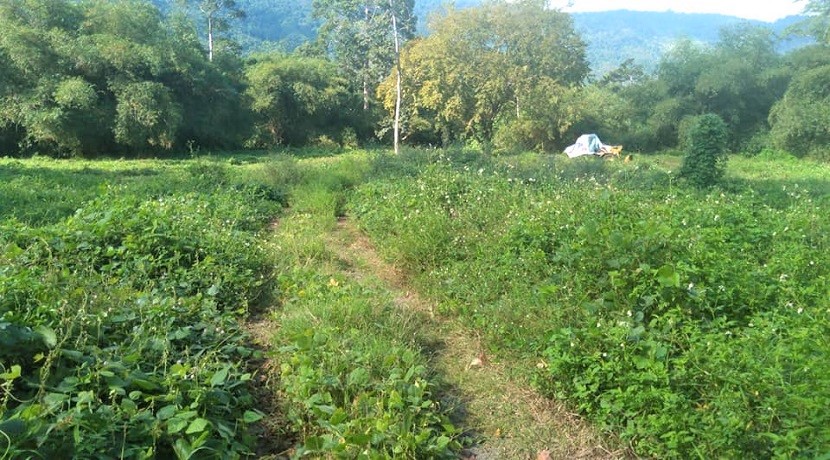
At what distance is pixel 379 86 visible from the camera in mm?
24172

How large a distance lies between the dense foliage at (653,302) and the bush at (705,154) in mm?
4654

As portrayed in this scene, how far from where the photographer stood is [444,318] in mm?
4738

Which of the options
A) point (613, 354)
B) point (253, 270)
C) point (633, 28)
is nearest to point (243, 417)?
point (613, 354)

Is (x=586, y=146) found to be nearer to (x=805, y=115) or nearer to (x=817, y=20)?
(x=805, y=115)

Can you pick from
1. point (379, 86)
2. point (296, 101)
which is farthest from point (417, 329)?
point (296, 101)

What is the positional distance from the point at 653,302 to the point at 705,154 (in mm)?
8794

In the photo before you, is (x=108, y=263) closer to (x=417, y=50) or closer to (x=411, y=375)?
(x=411, y=375)

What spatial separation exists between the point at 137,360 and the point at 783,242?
466 cm

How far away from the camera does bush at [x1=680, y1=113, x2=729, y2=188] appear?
11.1 meters

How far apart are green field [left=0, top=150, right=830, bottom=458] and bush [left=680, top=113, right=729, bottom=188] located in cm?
520

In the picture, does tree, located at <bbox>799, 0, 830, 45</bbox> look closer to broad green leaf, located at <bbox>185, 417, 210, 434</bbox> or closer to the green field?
the green field

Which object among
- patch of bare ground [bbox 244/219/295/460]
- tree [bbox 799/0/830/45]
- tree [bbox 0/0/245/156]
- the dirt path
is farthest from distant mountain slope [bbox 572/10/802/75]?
patch of bare ground [bbox 244/219/295/460]

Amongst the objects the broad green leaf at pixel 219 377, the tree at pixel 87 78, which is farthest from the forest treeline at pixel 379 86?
the broad green leaf at pixel 219 377

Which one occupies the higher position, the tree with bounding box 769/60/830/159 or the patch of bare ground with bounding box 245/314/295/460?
the tree with bounding box 769/60/830/159
